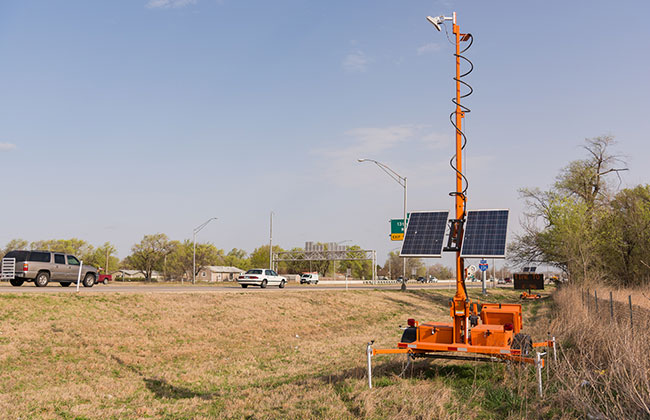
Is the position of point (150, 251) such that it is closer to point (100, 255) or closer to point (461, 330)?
point (100, 255)

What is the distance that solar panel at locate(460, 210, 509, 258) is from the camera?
9148mm

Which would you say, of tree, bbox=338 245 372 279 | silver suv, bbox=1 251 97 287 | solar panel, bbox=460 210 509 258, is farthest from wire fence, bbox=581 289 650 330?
tree, bbox=338 245 372 279

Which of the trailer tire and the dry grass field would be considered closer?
the dry grass field

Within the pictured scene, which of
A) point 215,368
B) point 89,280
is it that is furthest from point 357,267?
point 215,368

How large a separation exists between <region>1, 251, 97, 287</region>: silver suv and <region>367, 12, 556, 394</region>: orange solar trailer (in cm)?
2326

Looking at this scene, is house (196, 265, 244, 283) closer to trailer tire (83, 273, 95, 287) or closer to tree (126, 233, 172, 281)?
tree (126, 233, 172, 281)

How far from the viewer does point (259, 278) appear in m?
42.2

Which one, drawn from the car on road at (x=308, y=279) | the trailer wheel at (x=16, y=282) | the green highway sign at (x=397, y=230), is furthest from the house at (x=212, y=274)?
the trailer wheel at (x=16, y=282)

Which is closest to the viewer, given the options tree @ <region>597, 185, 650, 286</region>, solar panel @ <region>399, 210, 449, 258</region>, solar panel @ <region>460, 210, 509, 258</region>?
solar panel @ <region>460, 210, 509, 258</region>

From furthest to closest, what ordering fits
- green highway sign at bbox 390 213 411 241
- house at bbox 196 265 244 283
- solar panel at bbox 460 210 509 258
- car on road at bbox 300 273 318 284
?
house at bbox 196 265 244 283 < car on road at bbox 300 273 318 284 < green highway sign at bbox 390 213 411 241 < solar panel at bbox 460 210 509 258

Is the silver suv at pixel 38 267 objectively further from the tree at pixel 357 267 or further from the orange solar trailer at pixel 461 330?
the tree at pixel 357 267

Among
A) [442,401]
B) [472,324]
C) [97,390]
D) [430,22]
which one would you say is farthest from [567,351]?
[97,390]

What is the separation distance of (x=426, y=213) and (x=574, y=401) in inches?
190

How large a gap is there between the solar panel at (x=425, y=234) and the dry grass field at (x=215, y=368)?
255 cm
